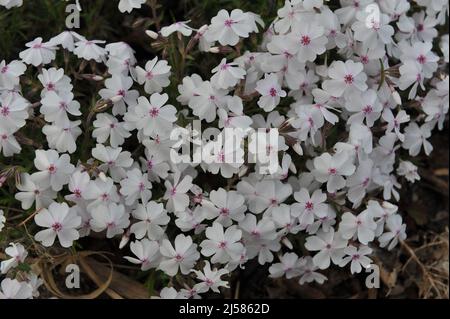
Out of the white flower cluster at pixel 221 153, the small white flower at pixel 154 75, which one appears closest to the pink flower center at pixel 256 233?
the white flower cluster at pixel 221 153

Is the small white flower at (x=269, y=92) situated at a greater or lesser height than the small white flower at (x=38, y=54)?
lesser

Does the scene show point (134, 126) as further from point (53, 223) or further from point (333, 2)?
point (333, 2)

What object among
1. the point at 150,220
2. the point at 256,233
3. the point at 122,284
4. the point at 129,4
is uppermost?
the point at 129,4

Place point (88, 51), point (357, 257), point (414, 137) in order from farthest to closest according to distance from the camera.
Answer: point (414, 137) → point (357, 257) → point (88, 51)

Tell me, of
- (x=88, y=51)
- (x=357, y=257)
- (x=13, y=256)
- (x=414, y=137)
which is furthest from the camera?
(x=414, y=137)

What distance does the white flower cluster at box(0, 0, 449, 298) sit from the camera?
191 centimetres

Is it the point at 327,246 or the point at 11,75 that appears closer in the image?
the point at 11,75

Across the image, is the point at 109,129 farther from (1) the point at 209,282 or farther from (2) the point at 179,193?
(1) the point at 209,282

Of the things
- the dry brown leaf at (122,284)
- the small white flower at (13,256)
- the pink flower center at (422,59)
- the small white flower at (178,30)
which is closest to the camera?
the small white flower at (13,256)

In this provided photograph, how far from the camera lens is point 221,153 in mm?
1901

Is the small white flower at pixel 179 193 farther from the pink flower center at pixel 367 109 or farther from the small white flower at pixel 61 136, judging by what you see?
the pink flower center at pixel 367 109

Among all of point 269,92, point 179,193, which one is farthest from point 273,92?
point 179,193

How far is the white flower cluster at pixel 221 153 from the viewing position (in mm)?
1905
